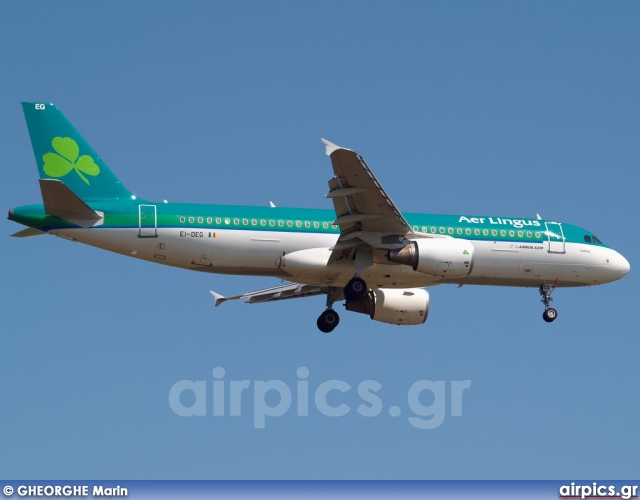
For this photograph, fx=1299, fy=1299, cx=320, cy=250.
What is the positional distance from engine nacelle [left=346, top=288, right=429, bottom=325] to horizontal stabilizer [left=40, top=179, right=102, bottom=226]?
1026 cm

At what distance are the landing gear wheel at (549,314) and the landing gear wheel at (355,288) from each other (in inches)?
285

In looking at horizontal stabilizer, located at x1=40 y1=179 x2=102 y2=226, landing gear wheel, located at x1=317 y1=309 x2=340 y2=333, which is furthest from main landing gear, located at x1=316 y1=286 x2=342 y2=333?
horizontal stabilizer, located at x1=40 y1=179 x2=102 y2=226

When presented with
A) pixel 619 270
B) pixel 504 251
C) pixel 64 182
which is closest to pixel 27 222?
pixel 64 182

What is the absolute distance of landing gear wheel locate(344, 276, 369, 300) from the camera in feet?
140

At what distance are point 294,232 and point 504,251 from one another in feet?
24.6

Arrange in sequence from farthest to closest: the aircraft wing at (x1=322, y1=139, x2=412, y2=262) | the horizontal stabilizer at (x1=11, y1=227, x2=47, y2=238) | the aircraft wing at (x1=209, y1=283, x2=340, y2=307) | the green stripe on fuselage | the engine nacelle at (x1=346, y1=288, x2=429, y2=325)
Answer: the aircraft wing at (x1=209, y1=283, x2=340, y2=307)
the engine nacelle at (x1=346, y1=288, x2=429, y2=325)
the horizontal stabilizer at (x1=11, y1=227, x2=47, y2=238)
the green stripe on fuselage
the aircraft wing at (x1=322, y1=139, x2=412, y2=262)

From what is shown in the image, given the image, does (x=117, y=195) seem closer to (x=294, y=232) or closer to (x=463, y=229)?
(x=294, y=232)

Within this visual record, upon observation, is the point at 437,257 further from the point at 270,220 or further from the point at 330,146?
the point at 270,220

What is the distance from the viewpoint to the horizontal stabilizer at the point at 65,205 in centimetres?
4012

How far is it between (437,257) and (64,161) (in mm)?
12581

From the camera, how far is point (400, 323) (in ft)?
150

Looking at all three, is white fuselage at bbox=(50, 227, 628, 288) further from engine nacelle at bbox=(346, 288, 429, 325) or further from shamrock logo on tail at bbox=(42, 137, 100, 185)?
shamrock logo on tail at bbox=(42, 137, 100, 185)

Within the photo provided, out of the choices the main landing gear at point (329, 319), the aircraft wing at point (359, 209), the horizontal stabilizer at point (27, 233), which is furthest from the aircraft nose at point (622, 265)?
the horizontal stabilizer at point (27, 233)

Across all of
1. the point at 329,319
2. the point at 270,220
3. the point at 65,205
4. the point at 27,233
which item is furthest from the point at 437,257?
the point at 27,233
